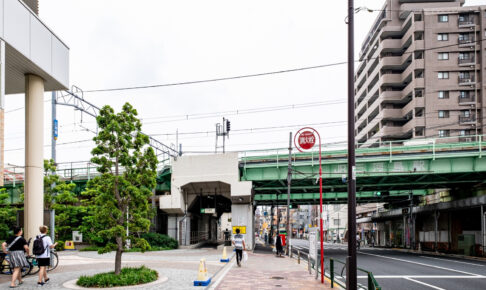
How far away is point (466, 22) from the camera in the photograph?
60.0 metres

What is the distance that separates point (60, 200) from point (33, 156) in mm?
12990

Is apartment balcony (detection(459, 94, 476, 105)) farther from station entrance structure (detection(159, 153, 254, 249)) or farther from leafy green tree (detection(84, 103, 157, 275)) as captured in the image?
leafy green tree (detection(84, 103, 157, 275))

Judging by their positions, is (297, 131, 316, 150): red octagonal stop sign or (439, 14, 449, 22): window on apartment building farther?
(439, 14, 449, 22): window on apartment building

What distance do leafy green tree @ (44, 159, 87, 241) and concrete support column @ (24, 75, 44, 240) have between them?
311 inches

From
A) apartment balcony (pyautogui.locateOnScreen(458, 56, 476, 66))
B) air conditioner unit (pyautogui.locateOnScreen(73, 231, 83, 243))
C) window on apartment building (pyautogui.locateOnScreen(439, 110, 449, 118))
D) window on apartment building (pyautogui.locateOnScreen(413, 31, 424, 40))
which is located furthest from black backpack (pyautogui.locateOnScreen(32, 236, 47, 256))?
window on apartment building (pyautogui.locateOnScreen(413, 31, 424, 40))

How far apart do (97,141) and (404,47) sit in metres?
63.2

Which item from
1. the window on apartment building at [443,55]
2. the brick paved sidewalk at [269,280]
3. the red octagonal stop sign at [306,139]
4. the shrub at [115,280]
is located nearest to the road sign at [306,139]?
the red octagonal stop sign at [306,139]

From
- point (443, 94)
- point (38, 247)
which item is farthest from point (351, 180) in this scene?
point (443, 94)

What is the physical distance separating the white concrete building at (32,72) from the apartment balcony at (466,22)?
59059 millimetres

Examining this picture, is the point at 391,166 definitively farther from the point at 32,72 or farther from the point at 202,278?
the point at 32,72

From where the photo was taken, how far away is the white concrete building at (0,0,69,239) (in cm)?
1307

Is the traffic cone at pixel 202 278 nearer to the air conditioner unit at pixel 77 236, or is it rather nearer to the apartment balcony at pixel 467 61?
the air conditioner unit at pixel 77 236

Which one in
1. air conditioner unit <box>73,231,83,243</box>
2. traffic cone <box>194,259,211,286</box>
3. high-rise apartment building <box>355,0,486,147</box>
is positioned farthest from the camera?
high-rise apartment building <box>355,0,486,147</box>

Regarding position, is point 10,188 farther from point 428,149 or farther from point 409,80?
point 409,80
